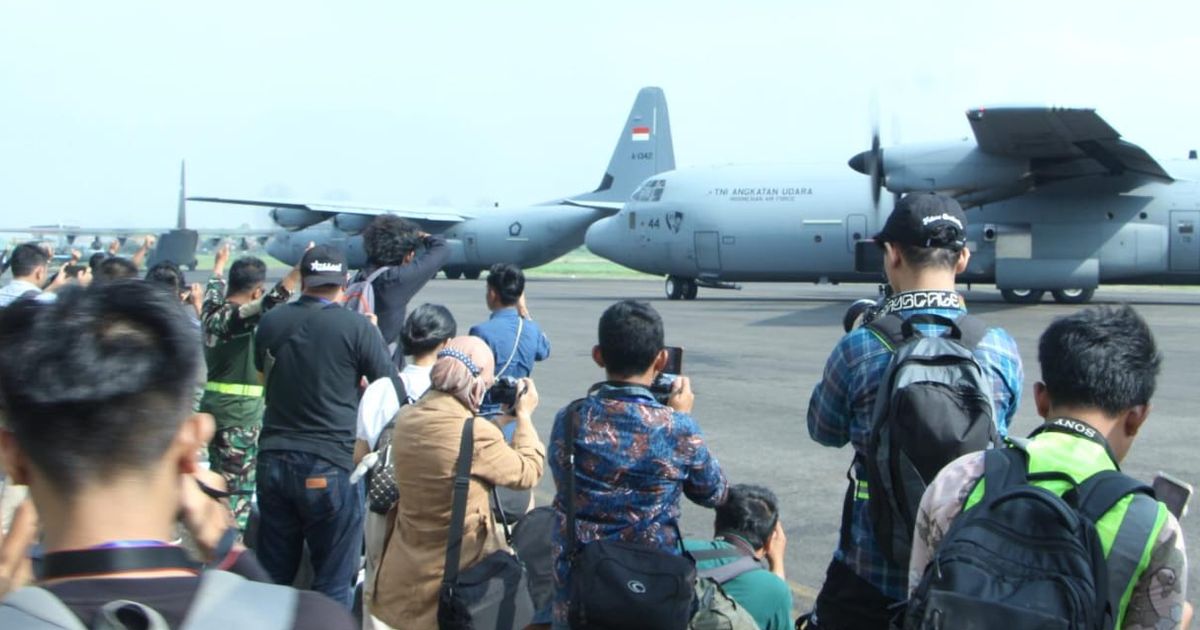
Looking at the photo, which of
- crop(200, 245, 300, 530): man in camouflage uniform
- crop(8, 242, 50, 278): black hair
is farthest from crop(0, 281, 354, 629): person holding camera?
crop(8, 242, 50, 278): black hair

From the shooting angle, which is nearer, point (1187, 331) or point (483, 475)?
point (483, 475)

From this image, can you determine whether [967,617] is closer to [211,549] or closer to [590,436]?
[211,549]

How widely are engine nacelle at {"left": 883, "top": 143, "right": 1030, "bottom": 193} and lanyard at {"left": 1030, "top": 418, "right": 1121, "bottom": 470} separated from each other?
20.8m

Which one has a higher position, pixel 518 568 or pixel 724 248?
pixel 724 248

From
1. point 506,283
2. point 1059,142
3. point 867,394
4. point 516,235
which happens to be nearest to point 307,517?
point 506,283

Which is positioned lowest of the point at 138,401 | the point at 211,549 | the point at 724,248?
the point at 211,549

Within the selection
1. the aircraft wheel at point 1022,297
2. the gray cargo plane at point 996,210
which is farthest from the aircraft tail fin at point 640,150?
Answer: the aircraft wheel at point 1022,297

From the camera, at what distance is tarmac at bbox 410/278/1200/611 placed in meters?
7.93

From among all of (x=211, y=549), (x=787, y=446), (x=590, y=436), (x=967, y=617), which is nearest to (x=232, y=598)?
(x=211, y=549)

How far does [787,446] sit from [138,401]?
28.8 ft

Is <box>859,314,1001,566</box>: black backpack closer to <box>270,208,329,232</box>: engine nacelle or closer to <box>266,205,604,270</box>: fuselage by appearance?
<box>266,205,604,270</box>: fuselage

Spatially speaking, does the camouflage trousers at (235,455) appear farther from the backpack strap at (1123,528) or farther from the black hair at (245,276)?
the backpack strap at (1123,528)

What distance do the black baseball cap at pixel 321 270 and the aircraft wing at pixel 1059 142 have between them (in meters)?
16.7

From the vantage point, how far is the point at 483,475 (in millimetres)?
4219
